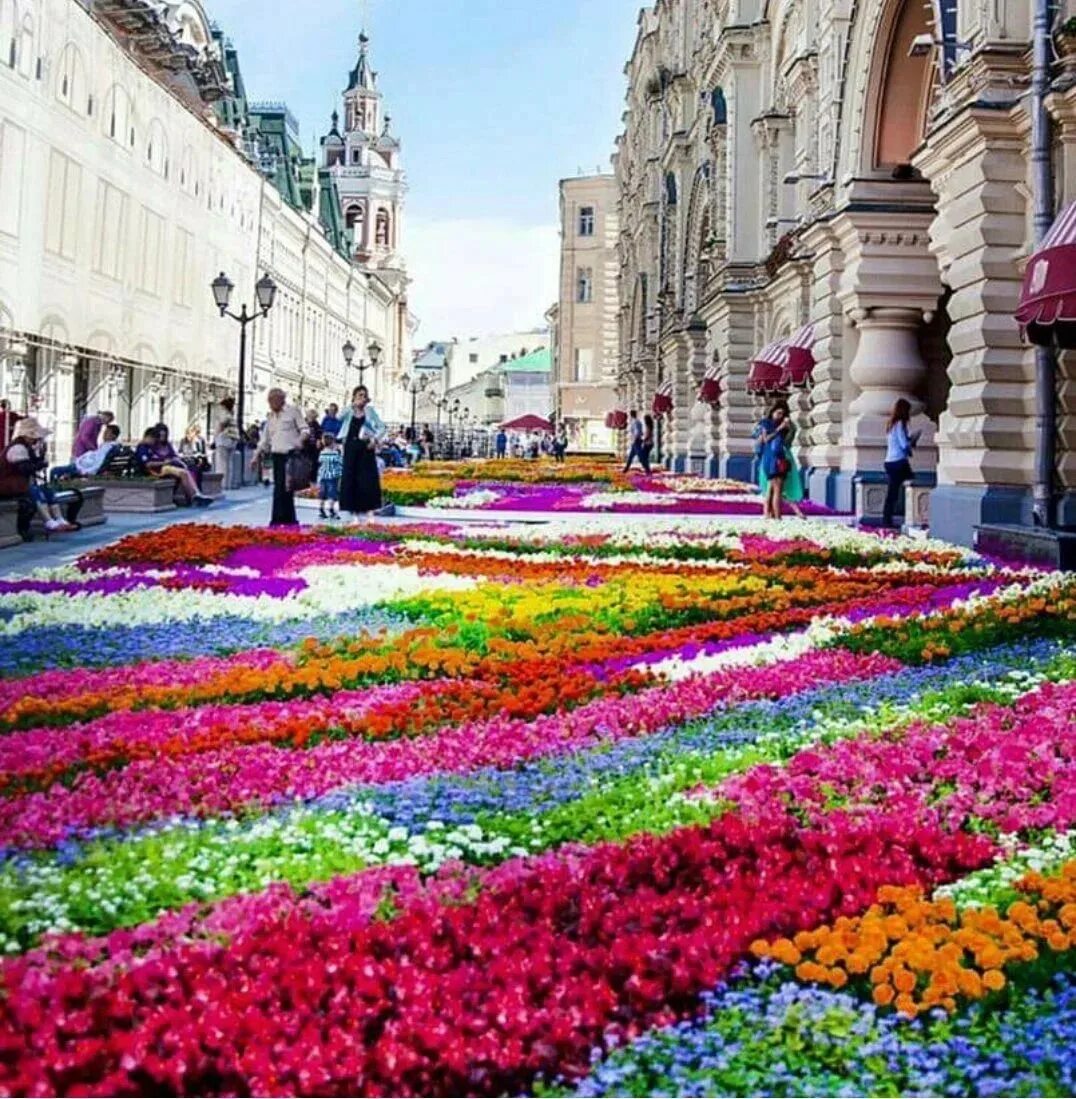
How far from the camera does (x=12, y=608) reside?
1052cm

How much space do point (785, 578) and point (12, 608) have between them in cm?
639

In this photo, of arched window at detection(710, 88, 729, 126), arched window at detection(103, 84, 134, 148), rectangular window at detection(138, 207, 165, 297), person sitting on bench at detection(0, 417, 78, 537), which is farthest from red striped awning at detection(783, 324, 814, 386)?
rectangular window at detection(138, 207, 165, 297)

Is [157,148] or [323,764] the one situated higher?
[157,148]

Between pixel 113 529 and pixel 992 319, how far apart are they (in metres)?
11.2

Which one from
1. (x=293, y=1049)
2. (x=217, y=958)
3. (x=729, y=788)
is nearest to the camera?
(x=293, y=1049)

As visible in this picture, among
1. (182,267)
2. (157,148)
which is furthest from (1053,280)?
(182,267)

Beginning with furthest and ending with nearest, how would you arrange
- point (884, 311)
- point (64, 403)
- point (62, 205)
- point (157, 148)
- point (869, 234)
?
1. point (157, 148)
2. point (64, 403)
3. point (62, 205)
4. point (884, 311)
5. point (869, 234)

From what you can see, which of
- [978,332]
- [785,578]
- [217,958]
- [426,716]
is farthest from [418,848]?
[978,332]

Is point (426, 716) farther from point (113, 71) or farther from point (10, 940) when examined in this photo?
point (113, 71)

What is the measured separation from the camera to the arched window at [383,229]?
126 metres

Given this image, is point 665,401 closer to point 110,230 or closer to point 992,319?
point 110,230

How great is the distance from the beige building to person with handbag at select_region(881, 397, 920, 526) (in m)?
89.5

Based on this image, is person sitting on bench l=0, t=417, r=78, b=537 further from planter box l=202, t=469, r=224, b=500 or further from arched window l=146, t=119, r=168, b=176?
arched window l=146, t=119, r=168, b=176

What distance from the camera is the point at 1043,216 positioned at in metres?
15.9
